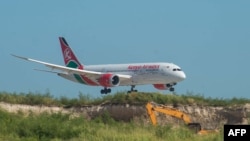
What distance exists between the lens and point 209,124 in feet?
192

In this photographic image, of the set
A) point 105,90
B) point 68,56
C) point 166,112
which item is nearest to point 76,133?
point 166,112

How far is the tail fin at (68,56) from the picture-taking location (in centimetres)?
7994

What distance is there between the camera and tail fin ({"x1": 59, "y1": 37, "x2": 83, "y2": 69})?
7994cm

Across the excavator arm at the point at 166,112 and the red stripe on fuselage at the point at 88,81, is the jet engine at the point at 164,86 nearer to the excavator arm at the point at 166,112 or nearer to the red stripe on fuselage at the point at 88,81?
the red stripe on fuselage at the point at 88,81

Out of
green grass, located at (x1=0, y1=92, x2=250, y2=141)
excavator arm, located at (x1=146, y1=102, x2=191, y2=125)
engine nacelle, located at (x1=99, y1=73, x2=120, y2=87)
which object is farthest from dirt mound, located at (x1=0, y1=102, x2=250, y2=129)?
engine nacelle, located at (x1=99, y1=73, x2=120, y2=87)

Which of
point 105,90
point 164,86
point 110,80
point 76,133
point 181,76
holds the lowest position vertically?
point 76,133

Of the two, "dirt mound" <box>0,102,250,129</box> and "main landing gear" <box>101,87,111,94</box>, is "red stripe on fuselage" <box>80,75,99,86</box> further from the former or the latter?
"dirt mound" <box>0,102,250,129</box>

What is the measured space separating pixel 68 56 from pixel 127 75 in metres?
14.8

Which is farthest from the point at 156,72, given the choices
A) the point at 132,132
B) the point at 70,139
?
the point at 70,139

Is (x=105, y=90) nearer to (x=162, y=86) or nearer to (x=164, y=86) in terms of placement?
(x=162, y=86)

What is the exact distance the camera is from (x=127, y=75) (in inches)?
2677

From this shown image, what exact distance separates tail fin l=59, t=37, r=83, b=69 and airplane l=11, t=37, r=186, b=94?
392 cm

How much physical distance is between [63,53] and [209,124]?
28.4 metres

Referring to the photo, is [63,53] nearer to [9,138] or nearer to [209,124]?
[209,124]
